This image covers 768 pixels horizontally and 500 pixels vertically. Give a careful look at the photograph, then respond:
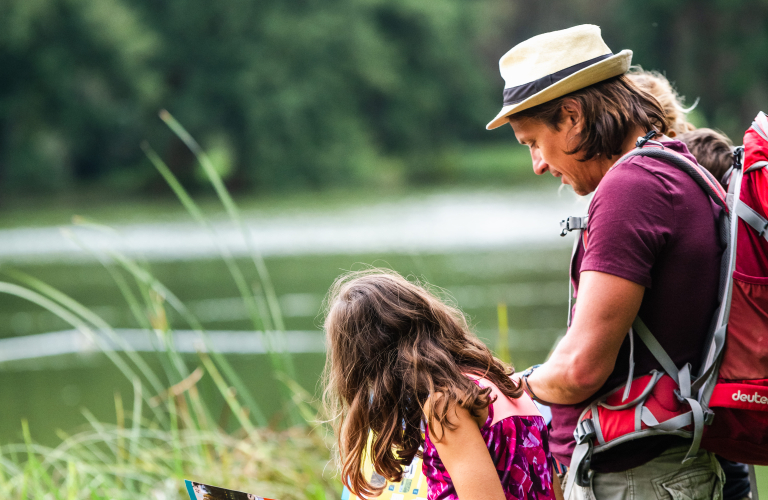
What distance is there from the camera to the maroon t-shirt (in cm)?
128

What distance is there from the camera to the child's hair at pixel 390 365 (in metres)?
1.44

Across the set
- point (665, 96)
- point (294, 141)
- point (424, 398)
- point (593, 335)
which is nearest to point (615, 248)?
point (593, 335)

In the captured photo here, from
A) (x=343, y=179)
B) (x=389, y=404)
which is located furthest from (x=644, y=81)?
(x=343, y=179)

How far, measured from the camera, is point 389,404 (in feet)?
4.81

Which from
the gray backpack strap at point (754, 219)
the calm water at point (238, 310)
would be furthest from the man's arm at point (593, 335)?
the calm water at point (238, 310)

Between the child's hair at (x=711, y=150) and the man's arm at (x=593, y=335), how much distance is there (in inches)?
29.3

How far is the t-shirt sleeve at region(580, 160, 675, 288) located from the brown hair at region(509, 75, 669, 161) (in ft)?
0.47

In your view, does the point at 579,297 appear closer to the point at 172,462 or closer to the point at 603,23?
the point at 172,462

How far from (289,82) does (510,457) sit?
1084 inches

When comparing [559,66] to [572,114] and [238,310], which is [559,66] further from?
[238,310]

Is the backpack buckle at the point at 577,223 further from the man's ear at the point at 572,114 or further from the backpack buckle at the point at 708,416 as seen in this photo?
the backpack buckle at the point at 708,416

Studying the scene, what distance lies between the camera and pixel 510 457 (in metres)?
1.43

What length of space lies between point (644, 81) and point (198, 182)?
85.0 ft

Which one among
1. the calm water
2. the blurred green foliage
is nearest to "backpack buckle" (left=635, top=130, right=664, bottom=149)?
the calm water
